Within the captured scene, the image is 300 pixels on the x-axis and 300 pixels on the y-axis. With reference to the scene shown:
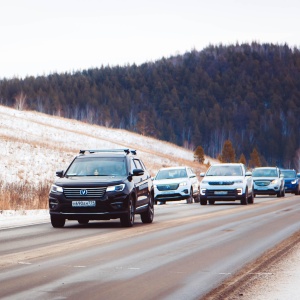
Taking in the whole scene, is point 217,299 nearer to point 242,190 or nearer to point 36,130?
point 242,190

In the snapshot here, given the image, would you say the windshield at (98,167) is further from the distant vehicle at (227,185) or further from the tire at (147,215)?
the distant vehicle at (227,185)

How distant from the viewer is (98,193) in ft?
61.5

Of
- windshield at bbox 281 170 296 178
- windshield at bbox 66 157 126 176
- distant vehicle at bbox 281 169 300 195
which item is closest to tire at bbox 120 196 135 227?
windshield at bbox 66 157 126 176

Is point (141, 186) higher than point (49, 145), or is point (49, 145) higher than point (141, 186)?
point (49, 145)

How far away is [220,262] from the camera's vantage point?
11.5 m

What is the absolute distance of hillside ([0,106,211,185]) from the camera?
59225 mm

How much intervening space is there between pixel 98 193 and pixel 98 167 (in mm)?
1327

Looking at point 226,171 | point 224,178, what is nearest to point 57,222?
point 224,178

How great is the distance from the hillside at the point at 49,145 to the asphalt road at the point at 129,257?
1051 inches

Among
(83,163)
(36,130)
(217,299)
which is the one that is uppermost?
(36,130)

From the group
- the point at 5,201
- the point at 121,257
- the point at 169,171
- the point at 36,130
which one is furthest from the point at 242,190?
the point at 36,130

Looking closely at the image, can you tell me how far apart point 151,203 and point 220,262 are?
32.0ft

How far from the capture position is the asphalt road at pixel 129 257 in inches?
346

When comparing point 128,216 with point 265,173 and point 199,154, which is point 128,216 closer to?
point 265,173
